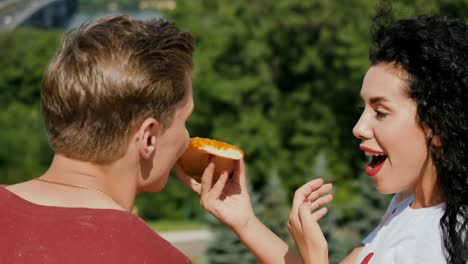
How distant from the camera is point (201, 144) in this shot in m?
3.03

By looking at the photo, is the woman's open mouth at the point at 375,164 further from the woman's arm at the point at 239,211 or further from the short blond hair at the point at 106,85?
the short blond hair at the point at 106,85

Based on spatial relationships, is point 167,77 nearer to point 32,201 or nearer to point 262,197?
point 32,201

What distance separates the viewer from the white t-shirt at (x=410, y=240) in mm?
2635

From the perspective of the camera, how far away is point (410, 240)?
2684 millimetres

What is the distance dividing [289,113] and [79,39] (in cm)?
3029

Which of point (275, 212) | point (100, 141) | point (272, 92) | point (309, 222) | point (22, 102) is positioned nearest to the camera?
point (100, 141)

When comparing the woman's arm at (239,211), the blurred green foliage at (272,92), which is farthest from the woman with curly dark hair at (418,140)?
the blurred green foliage at (272,92)

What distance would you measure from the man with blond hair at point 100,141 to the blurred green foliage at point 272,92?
1093 inches

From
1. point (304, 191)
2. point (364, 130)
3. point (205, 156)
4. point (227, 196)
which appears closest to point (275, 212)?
point (227, 196)

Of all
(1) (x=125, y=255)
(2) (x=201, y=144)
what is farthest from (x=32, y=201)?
(2) (x=201, y=144)

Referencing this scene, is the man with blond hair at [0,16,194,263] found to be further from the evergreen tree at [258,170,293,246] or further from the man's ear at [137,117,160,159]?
the evergreen tree at [258,170,293,246]

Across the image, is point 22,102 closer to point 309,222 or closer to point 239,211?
point 239,211

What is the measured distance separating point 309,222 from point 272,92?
28.8m

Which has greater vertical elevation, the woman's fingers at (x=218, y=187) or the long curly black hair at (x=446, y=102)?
the long curly black hair at (x=446, y=102)
